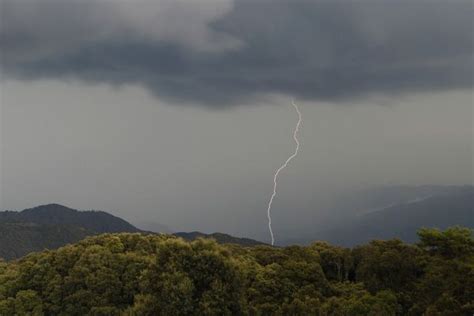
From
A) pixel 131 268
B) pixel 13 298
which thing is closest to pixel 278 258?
pixel 131 268

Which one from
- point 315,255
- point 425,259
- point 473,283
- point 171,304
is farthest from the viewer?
point 315,255

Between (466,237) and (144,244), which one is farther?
(144,244)

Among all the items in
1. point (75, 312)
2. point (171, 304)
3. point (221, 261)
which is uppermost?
point (221, 261)

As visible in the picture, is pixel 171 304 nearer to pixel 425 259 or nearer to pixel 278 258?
pixel 278 258

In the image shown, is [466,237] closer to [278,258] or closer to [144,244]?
[278,258]

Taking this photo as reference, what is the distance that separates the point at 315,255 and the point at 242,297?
1425cm

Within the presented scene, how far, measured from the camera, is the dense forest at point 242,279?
102ft

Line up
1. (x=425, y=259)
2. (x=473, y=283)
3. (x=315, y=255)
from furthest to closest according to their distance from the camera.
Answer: (x=315, y=255) → (x=425, y=259) → (x=473, y=283)

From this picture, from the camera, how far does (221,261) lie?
31.2 m

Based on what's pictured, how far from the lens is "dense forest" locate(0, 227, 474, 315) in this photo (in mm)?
31203

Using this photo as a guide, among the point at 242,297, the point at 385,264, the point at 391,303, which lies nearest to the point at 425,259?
the point at 385,264

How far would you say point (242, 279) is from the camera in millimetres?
32250

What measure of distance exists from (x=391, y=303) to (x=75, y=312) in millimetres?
22827

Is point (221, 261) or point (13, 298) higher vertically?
point (221, 261)
